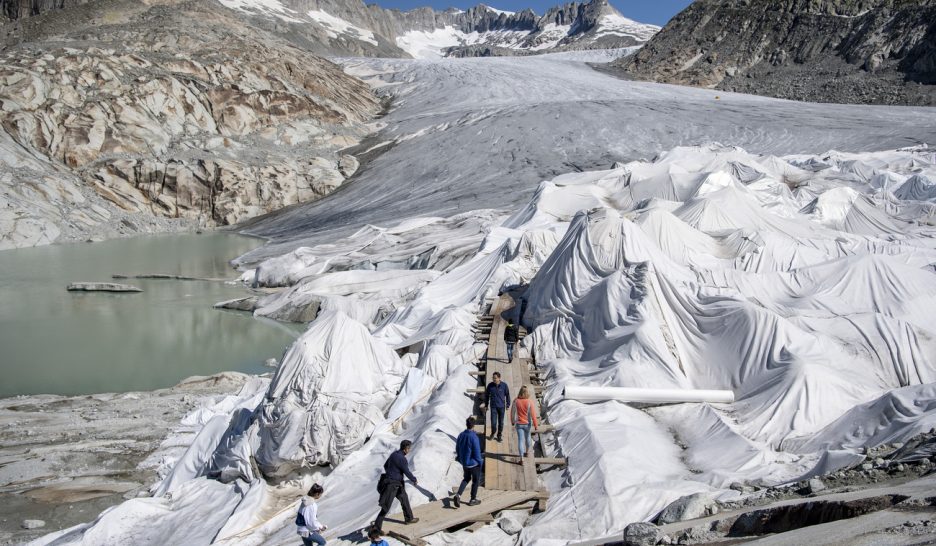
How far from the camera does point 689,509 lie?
7605mm

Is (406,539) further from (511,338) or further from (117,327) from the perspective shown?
(117,327)

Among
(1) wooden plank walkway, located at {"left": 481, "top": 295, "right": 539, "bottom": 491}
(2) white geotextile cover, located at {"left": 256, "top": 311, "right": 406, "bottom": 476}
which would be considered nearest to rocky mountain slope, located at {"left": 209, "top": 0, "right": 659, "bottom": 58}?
(2) white geotextile cover, located at {"left": 256, "top": 311, "right": 406, "bottom": 476}

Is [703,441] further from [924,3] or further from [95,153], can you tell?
[924,3]

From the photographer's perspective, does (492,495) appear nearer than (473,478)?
No

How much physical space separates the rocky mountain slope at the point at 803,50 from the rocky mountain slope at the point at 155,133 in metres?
36.3

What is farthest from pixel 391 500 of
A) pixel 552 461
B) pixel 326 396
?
pixel 326 396

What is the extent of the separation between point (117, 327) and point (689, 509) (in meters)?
21.8

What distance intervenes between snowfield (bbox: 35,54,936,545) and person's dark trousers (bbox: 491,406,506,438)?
76cm

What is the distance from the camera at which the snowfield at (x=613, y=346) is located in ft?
32.4

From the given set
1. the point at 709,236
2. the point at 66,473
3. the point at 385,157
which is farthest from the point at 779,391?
the point at 385,157

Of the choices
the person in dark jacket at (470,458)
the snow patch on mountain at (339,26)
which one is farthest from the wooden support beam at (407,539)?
the snow patch on mountain at (339,26)

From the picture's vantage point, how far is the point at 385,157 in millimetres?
51500

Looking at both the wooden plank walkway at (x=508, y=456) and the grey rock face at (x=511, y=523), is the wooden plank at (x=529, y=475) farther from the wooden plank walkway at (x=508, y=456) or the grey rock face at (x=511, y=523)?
the grey rock face at (x=511, y=523)

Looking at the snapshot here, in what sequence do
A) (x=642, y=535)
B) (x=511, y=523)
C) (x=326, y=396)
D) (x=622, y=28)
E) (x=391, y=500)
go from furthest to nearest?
(x=622, y=28) < (x=326, y=396) < (x=511, y=523) < (x=391, y=500) < (x=642, y=535)
